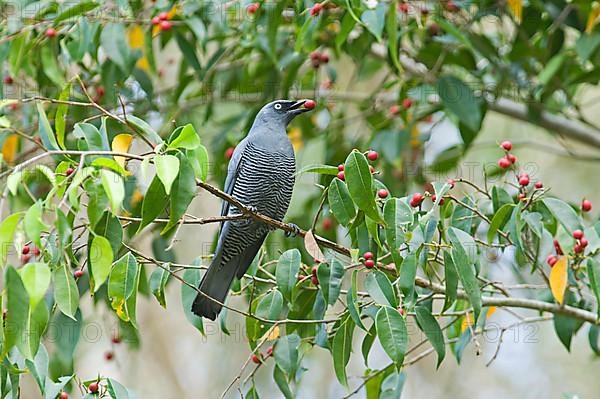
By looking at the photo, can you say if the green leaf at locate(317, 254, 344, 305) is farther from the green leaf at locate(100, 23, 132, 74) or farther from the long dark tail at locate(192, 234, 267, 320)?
the green leaf at locate(100, 23, 132, 74)

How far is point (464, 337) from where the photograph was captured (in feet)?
11.2

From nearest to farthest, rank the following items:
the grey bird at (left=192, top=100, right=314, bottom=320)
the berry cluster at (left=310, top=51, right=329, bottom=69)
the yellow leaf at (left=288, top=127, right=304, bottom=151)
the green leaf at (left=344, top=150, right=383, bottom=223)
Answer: the green leaf at (left=344, top=150, right=383, bottom=223)
the grey bird at (left=192, top=100, right=314, bottom=320)
the berry cluster at (left=310, top=51, right=329, bottom=69)
the yellow leaf at (left=288, top=127, right=304, bottom=151)

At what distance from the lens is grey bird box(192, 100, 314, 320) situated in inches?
149

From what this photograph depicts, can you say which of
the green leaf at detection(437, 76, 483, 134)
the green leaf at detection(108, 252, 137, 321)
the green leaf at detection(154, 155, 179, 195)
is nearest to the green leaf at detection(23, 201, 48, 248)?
the green leaf at detection(154, 155, 179, 195)

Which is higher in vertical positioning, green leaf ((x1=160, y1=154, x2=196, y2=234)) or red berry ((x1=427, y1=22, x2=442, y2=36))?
green leaf ((x1=160, y1=154, x2=196, y2=234))

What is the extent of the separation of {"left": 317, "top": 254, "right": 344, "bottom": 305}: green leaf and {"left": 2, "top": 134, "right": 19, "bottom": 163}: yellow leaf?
7.70 feet

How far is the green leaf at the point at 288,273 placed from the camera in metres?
2.80

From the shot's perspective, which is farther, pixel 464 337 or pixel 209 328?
pixel 209 328

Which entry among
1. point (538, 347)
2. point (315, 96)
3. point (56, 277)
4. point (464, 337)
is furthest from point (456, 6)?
point (538, 347)

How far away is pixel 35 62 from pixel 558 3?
8.71 feet

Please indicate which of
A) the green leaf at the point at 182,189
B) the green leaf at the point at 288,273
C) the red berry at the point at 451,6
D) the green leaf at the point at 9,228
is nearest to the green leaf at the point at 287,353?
the green leaf at the point at 288,273

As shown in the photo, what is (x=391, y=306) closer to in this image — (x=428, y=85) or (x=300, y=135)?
(x=428, y=85)

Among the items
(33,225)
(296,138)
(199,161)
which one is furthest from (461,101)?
(33,225)

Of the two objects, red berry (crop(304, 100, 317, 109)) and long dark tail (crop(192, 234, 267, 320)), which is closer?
long dark tail (crop(192, 234, 267, 320))
